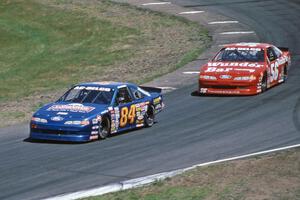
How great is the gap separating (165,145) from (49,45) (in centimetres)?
1975

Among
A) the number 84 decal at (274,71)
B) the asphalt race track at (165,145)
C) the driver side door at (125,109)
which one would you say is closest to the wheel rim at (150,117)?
the asphalt race track at (165,145)

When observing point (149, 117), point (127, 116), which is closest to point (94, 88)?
point (127, 116)

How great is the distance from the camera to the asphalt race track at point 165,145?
47.8 feet

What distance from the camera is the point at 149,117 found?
798 inches

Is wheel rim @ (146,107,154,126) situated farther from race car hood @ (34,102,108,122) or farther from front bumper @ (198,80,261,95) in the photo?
front bumper @ (198,80,261,95)

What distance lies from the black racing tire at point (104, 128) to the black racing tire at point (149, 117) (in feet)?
5.37

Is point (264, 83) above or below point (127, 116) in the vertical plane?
below

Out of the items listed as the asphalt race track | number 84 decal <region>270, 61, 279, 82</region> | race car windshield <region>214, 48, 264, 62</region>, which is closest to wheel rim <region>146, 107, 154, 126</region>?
the asphalt race track

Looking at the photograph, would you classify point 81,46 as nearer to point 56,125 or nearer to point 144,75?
point 144,75

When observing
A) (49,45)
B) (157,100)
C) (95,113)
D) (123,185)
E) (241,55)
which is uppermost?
(241,55)

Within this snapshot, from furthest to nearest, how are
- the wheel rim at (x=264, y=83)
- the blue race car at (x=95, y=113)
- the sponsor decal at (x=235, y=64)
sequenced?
the sponsor decal at (x=235, y=64) < the wheel rim at (x=264, y=83) < the blue race car at (x=95, y=113)

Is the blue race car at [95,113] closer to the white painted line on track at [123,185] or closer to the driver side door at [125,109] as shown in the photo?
the driver side door at [125,109]

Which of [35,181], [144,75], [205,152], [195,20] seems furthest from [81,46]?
[35,181]

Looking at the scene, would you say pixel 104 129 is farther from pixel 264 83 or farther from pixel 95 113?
pixel 264 83
